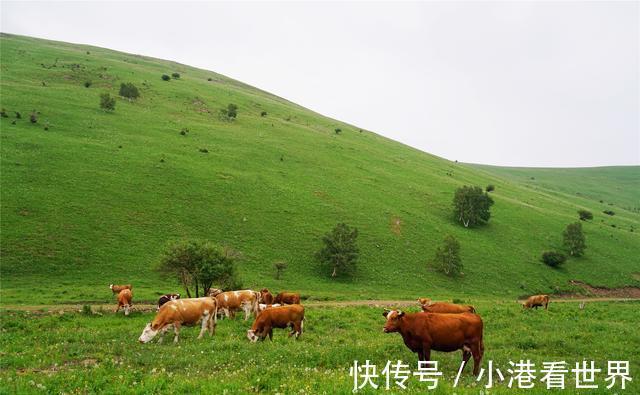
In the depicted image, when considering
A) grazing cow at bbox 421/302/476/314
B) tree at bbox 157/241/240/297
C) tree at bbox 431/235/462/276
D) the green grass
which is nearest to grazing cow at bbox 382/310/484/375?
the green grass

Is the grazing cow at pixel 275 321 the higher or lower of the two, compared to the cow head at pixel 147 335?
higher

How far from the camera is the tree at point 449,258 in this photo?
51.4 m

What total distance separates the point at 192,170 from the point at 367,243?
28952 millimetres

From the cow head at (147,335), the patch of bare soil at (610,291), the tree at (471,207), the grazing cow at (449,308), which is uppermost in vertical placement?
the tree at (471,207)

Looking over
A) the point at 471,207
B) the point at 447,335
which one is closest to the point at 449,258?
the point at 471,207

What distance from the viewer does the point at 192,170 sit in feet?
207

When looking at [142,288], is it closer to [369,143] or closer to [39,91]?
[39,91]

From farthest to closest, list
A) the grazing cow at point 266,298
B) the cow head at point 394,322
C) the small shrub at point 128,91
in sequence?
the small shrub at point 128,91 < the grazing cow at point 266,298 < the cow head at point 394,322

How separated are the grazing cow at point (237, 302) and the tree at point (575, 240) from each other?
5793cm

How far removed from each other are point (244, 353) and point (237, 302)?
970cm

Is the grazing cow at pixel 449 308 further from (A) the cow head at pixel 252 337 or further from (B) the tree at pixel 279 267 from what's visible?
(B) the tree at pixel 279 267

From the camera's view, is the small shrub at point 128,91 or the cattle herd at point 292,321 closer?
the cattle herd at point 292,321

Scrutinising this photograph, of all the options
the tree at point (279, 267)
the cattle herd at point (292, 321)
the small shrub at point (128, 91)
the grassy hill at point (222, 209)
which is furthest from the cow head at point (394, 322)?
the small shrub at point (128, 91)

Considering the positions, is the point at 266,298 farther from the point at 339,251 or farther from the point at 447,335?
the point at 339,251
